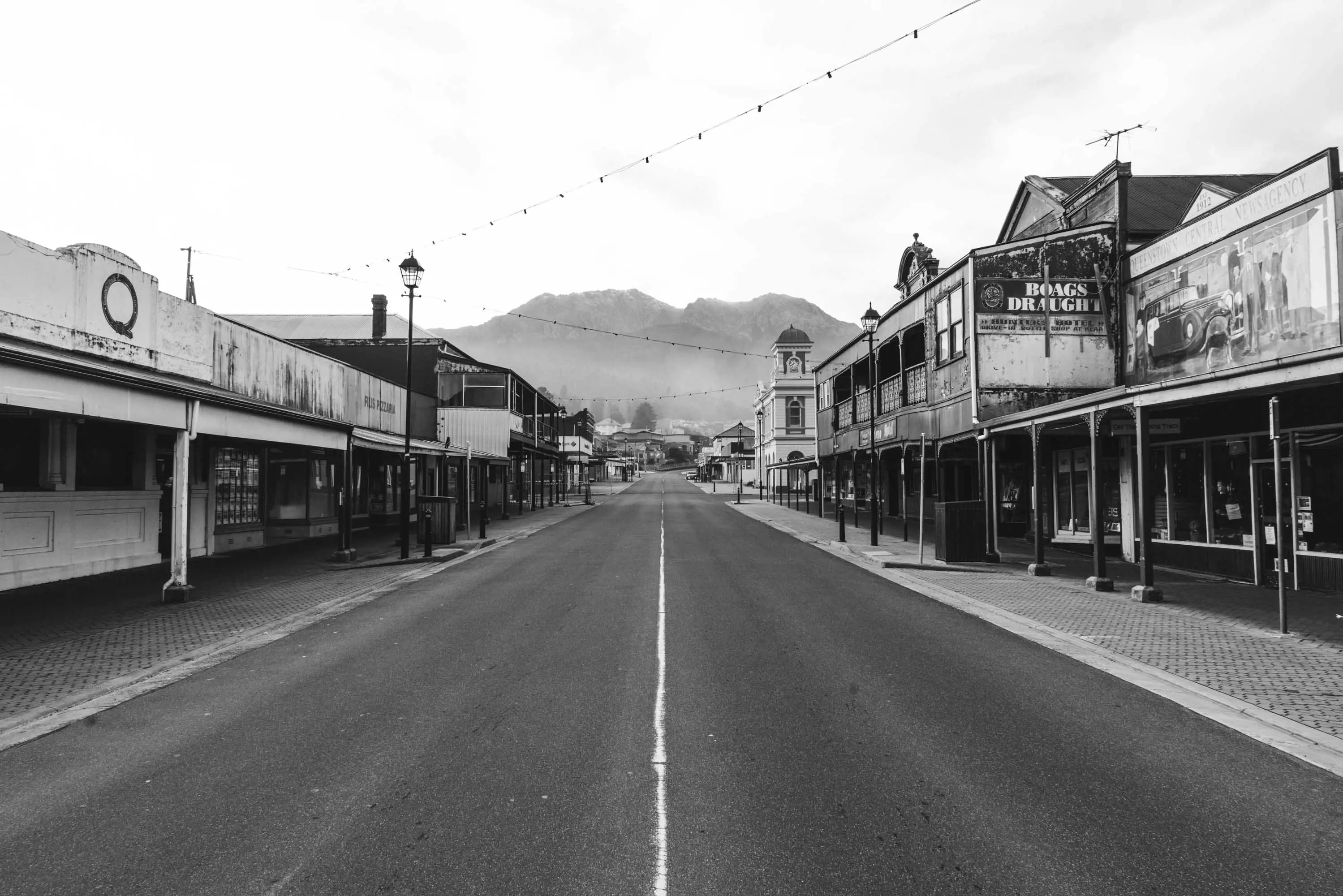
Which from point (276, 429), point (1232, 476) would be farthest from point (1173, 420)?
point (276, 429)

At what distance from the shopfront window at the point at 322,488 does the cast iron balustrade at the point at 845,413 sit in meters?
20.0

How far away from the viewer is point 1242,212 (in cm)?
1193

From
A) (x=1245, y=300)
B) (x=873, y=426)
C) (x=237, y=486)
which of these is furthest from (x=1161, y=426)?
(x=237, y=486)

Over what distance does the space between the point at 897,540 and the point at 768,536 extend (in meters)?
3.93

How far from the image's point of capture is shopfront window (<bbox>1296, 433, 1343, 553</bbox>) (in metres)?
10.5

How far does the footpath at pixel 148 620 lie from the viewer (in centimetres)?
651

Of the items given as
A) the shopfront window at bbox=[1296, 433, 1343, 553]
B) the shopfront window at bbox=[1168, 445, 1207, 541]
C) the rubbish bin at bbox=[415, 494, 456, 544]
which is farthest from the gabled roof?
the shopfront window at bbox=[1296, 433, 1343, 553]

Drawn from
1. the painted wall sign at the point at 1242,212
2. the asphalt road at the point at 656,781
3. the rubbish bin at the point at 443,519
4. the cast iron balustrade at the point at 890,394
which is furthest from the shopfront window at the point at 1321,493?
the rubbish bin at the point at 443,519

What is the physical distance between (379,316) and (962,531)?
91.1 ft

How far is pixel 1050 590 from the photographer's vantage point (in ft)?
39.3

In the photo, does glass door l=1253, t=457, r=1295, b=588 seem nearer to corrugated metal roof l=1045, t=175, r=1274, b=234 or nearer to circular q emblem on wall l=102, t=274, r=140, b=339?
corrugated metal roof l=1045, t=175, r=1274, b=234

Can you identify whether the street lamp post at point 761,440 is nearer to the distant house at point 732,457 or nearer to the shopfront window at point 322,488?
the distant house at point 732,457

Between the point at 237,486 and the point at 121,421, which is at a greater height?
the point at 121,421

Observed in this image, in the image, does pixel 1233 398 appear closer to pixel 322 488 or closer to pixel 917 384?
pixel 917 384
